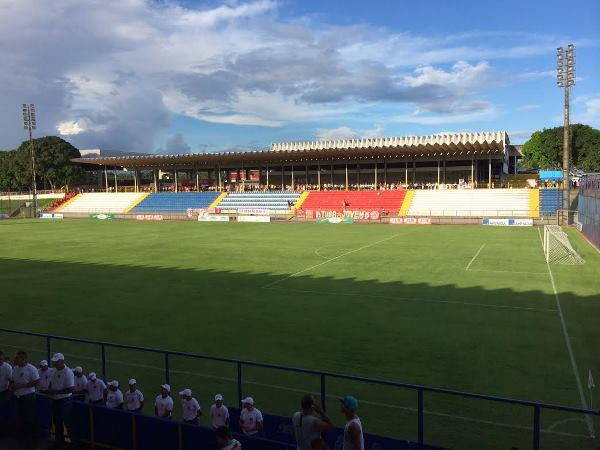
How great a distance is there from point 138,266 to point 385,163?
5336 centimetres

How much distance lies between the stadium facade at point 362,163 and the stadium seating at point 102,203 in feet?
17.7

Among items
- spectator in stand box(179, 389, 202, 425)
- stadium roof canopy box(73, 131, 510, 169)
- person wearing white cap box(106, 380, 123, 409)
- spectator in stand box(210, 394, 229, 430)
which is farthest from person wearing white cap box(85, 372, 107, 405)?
stadium roof canopy box(73, 131, 510, 169)

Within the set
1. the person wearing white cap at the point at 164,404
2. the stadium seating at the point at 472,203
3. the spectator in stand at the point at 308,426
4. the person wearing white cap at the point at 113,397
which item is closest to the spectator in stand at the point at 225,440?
the spectator in stand at the point at 308,426

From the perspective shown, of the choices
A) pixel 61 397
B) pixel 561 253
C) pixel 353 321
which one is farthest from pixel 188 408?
pixel 561 253

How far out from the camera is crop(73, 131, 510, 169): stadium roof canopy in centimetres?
6247

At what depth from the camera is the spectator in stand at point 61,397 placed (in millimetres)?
8586

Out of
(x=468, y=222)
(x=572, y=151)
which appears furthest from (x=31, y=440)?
(x=572, y=151)

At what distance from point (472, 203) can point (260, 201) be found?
2870 cm

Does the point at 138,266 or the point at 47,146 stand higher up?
the point at 47,146

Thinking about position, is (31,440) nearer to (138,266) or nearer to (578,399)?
(578,399)

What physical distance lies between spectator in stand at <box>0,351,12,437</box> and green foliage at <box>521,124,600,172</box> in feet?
298

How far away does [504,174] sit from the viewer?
84.1 m

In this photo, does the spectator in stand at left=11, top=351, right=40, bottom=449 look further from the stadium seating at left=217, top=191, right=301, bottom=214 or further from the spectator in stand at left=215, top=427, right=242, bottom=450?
the stadium seating at left=217, top=191, right=301, bottom=214

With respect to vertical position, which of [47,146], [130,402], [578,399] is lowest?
[578,399]
